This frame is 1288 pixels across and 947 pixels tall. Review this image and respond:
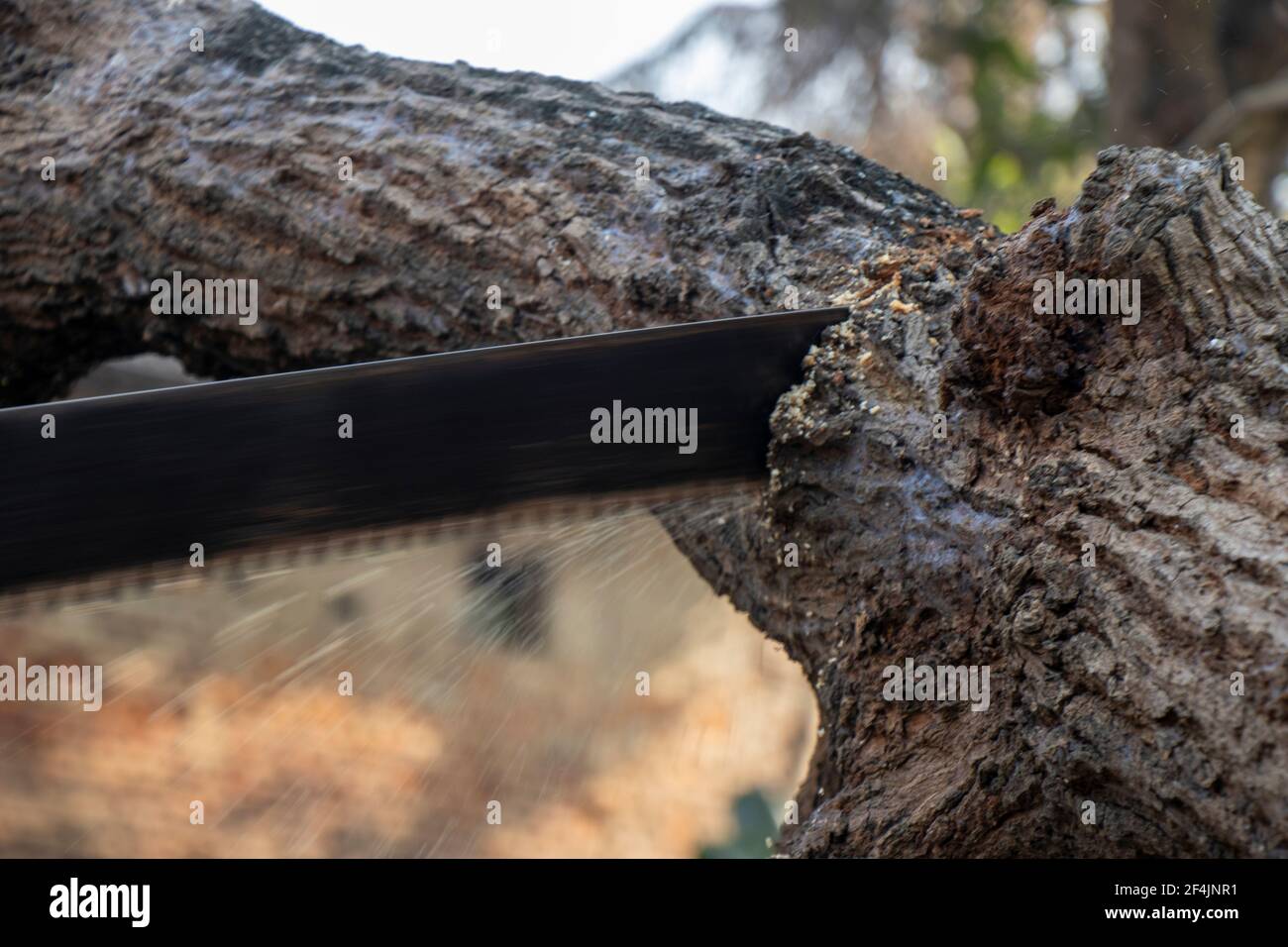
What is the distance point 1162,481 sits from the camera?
1130 millimetres

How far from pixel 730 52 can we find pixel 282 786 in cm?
467

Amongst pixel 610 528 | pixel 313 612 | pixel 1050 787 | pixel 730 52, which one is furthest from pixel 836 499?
pixel 730 52

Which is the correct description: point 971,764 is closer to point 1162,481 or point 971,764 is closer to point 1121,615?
point 1121,615
